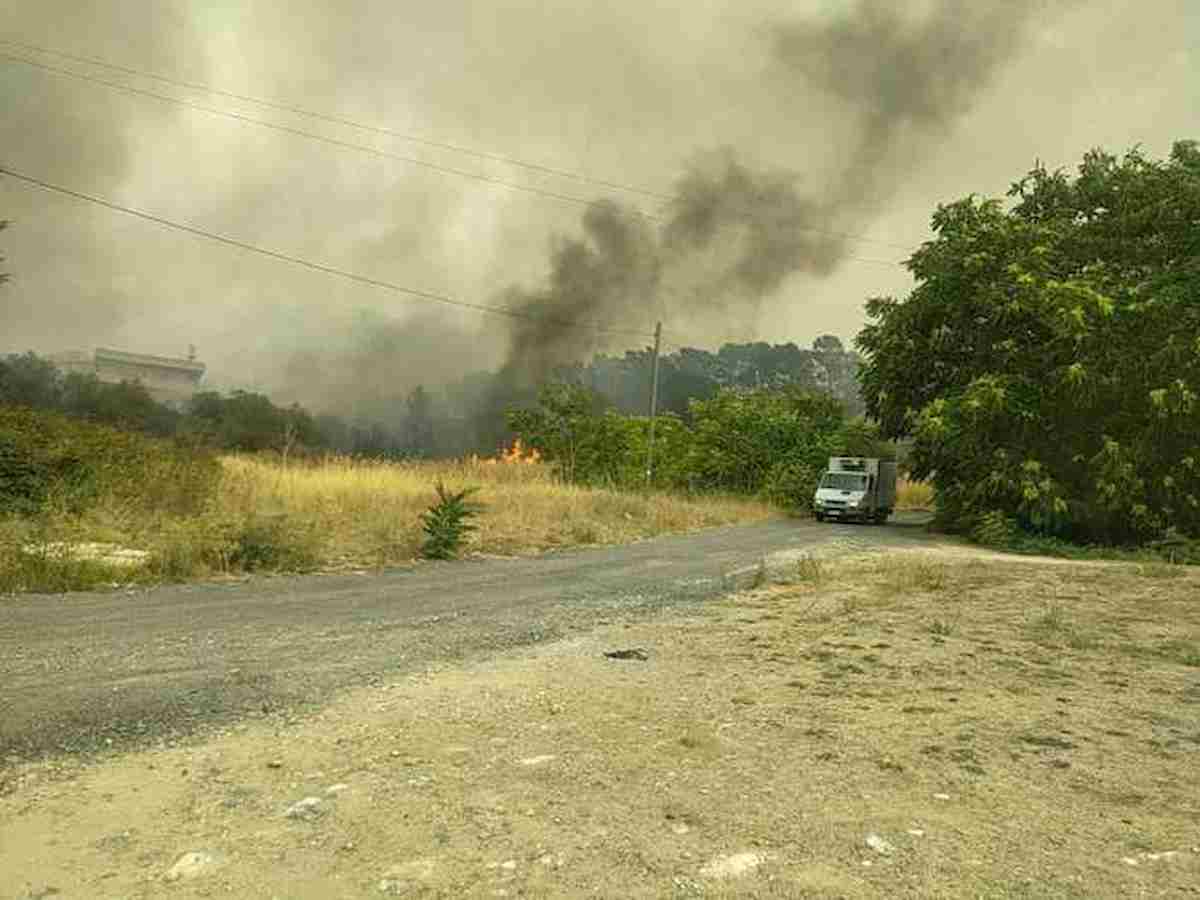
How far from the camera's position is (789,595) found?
475 inches

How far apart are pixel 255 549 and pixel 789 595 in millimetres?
7810

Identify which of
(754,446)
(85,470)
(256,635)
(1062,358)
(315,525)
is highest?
(1062,358)

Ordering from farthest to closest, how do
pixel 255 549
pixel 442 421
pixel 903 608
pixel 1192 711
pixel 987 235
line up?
pixel 442 421, pixel 987 235, pixel 255 549, pixel 903 608, pixel 1192 711

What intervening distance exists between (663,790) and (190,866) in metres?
2.09

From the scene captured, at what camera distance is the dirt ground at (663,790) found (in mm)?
3352

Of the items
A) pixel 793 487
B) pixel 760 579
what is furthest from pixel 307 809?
pixel 793 487

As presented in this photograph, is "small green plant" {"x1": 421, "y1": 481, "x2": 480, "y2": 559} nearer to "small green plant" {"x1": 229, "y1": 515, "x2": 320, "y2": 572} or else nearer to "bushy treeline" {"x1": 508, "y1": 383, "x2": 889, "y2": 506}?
"small green plant" {"x1": 229, "y1": 515, "x2": 320, "y2": 572}

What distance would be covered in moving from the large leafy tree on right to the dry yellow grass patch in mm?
8596

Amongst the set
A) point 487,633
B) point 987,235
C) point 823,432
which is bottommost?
point 487,633

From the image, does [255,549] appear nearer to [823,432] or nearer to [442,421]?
[823,432]

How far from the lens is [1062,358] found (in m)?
26.4

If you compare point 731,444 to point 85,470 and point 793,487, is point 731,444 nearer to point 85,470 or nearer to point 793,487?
point 793,487

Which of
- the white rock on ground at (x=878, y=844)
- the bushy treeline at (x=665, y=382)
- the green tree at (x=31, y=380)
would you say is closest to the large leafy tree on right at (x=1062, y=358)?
the bushy treeline at (x=665, y=382)

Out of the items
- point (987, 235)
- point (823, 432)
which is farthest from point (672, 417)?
point (987, 235)
